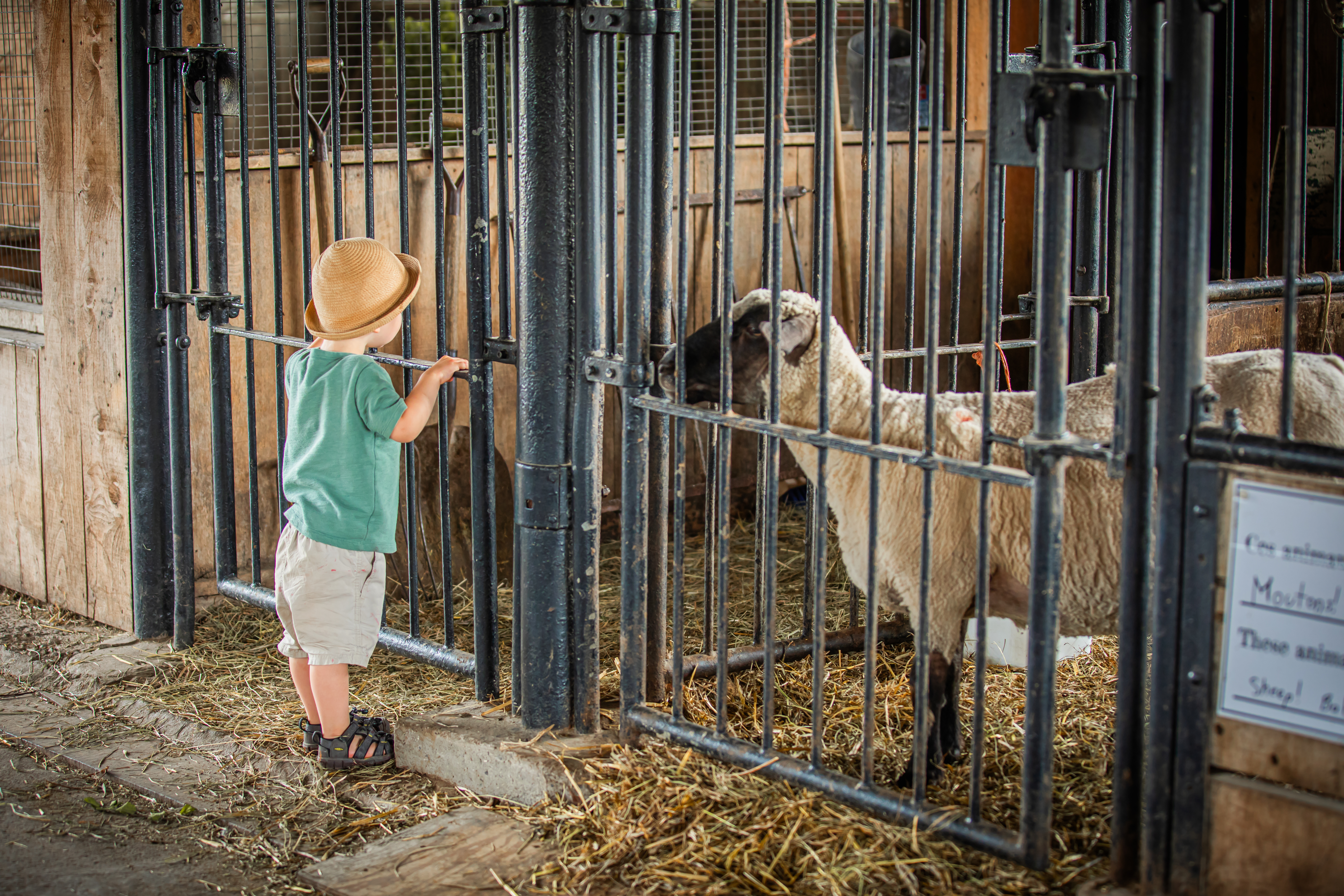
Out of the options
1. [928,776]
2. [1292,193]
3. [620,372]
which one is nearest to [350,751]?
[620,372]

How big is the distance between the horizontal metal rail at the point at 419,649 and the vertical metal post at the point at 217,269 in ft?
1.28

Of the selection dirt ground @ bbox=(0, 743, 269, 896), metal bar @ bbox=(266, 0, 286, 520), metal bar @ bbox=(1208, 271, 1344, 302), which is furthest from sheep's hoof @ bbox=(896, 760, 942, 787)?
metal bar @ bbox=(1208, 271, 1344, 302)

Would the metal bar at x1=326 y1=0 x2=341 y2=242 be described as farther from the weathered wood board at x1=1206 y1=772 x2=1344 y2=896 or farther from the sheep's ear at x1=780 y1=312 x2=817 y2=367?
the weathered wood board at x1=1206 y1=772 x2=1344 y2=896

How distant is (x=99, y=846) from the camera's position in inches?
132

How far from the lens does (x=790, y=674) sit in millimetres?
4109

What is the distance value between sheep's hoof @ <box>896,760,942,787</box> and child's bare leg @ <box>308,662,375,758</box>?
1529 mm

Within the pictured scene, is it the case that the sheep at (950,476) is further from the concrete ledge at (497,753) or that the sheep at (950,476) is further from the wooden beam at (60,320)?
the wooden beam at (60,320)

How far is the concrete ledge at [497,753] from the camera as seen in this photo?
3.30 meters

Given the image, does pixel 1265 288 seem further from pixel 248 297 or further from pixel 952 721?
pixel 248 297

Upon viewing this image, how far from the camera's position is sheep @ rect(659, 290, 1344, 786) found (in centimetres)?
336

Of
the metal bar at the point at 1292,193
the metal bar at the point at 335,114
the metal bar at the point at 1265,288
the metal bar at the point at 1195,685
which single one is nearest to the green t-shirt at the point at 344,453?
the metal bar at the point at 335,114

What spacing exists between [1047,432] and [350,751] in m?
2.29

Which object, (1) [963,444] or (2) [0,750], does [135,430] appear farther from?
(1) [963,444]

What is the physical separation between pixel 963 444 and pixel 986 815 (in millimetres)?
993
